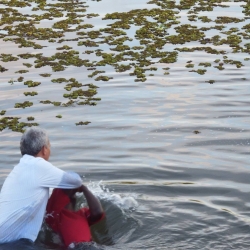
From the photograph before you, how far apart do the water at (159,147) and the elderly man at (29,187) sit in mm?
797

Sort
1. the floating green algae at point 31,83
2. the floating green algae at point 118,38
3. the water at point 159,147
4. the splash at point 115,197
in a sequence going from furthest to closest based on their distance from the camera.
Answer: the floating green algae at point 118,38 → the floating green algae at point 31,83 → the splash at point 115,197 → the water at point 159,147

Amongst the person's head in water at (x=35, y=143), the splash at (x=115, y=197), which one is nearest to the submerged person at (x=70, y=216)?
the person's head in water at (x=35, y=143)

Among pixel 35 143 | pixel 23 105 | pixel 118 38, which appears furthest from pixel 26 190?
pixel 118 38

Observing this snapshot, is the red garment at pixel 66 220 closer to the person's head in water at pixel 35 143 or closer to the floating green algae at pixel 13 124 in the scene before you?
the person's head in water at pixel 35 143

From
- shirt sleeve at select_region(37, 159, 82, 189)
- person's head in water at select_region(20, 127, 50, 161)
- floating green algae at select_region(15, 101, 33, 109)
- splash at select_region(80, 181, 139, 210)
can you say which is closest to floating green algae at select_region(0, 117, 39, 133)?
floating green algae at select_region(15, 101, 33, 109)

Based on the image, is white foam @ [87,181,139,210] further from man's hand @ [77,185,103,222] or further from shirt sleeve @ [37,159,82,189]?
shirt sleeve @ [37,159,82,189]

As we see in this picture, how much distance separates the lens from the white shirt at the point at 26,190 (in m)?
6.73

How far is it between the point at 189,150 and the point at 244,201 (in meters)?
1.97

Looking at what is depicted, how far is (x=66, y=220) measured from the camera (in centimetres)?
712

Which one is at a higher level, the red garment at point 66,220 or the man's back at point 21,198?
the man's back at point 21,198

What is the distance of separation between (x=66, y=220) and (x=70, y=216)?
3.0 inches

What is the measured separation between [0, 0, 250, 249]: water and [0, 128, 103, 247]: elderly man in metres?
0.80

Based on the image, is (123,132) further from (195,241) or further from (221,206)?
(195,241)

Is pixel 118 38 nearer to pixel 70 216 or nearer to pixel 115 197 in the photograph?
pixel 115 197
